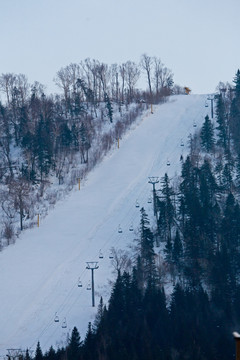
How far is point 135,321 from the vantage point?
106 feet

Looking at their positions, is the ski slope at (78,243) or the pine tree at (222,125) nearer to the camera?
the ski slope at (78,243)

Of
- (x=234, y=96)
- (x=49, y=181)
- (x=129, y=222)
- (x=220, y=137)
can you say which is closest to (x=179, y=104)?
(x=234, y=96)

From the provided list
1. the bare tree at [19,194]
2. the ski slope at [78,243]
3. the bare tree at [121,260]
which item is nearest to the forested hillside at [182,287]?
the bare tree at [121,260]

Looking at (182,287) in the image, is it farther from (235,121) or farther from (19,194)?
(235,121)

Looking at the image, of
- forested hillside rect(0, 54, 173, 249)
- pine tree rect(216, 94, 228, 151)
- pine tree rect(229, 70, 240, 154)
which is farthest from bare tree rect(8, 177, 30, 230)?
pine tree rect(229, 70, 240, 154)

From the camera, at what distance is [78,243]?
45812 mm

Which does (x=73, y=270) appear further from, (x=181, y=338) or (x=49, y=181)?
(x=49, y=181)

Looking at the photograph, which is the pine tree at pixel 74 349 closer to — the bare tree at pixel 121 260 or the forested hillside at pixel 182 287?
the forested hillside at pixel 182 287

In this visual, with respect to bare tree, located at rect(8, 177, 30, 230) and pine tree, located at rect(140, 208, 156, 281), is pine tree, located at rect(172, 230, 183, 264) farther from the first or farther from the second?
Result: bare tree, located at rect(8, 177, 30, 230)

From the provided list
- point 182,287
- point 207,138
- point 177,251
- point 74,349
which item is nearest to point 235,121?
point 207,138

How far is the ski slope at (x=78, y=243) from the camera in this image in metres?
35.1

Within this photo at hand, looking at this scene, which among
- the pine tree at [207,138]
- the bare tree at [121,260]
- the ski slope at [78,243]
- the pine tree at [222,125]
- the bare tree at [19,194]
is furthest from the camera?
the pine tree at [222,125]

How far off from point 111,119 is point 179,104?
13257mm

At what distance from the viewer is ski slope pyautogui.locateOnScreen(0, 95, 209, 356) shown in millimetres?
35125
